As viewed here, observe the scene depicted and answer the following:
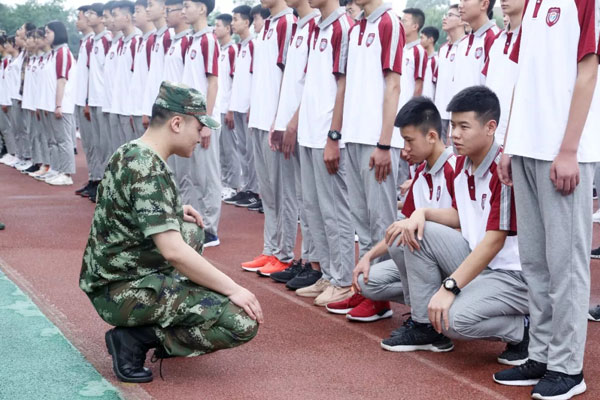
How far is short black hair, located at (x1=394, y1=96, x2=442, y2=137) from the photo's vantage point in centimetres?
444

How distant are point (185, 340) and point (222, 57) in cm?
812

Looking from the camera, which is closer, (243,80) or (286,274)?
(286,274)

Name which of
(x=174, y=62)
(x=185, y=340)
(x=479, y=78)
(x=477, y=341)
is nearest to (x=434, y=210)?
(x=477, y=341)

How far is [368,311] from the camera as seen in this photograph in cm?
488

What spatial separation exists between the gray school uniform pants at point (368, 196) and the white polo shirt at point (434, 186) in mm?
289

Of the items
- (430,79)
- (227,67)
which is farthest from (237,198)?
(430,79)

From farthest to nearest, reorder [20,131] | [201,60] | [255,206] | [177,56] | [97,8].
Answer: [20,131] < [97,8] < [255,206] < [177,56] < [201,60]

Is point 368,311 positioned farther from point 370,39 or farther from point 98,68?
point 98,68

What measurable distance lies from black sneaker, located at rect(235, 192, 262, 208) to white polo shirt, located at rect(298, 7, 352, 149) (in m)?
4.19

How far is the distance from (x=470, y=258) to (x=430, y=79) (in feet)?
22.1

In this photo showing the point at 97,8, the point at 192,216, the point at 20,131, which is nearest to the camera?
the point at 192,216

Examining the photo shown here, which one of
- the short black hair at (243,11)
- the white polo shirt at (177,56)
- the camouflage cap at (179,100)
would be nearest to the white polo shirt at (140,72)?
the white polo shirt at (177,56)

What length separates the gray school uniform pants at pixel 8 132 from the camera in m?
14.5

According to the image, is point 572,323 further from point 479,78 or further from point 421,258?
point 479,78
